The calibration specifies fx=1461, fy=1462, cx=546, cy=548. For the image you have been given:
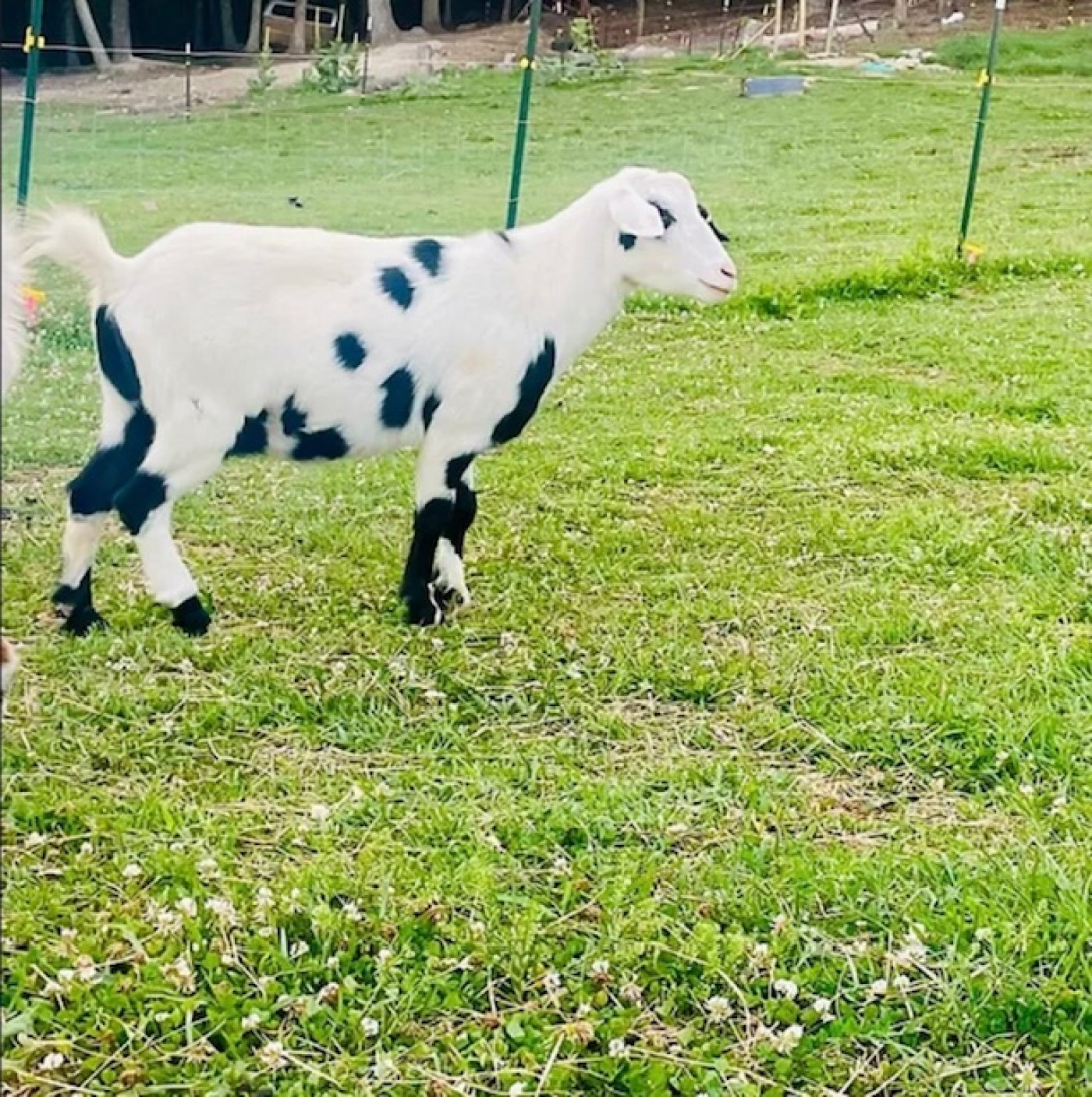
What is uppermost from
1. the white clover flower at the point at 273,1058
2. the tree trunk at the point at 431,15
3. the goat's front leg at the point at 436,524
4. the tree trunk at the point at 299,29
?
the tree trunk at the point at 431,15

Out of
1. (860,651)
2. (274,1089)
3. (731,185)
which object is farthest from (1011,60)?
(274,1089)

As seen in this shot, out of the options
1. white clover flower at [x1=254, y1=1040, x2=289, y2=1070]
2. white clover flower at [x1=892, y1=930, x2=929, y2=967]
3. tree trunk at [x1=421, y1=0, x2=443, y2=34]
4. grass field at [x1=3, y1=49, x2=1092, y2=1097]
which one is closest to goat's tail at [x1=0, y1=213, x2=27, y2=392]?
grass field at [x1=3, y1=49, x2=1092, y2=1097]

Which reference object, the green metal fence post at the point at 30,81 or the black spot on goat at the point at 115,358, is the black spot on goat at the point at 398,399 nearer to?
the black spot on goat at the point at 115,358

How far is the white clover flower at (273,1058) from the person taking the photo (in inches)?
92.7

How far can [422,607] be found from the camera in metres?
4.21

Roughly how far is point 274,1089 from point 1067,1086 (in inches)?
50.4

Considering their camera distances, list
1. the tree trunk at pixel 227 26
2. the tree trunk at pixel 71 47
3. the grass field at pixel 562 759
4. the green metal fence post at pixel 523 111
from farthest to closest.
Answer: the green metal fence post at pixel 523 111
the tree trunk at pixel 227 26
the tree trunk at pixel 71 47
the grass field at pixel 562 759

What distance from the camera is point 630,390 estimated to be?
725cm

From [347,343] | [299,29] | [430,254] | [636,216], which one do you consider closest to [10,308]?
[347,343]

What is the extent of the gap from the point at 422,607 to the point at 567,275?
1.04 m

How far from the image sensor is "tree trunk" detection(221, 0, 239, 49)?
14.8 ft

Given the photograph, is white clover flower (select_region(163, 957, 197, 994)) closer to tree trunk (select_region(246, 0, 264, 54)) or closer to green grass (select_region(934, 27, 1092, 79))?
tree trunk (select_region(246, 0, 264, 54))

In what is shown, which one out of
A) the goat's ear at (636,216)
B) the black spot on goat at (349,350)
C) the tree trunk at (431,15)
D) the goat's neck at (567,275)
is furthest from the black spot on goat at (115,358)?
the tree trunk at (431,15)

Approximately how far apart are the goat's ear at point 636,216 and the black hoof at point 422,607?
116 cm
